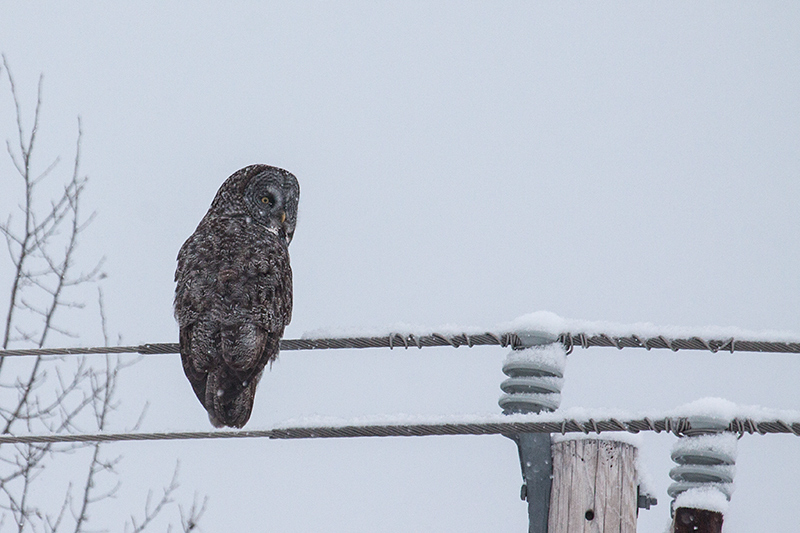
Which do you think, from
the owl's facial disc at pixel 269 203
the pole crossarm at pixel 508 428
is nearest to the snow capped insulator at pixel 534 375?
the pole crossarm at pixel 508 428

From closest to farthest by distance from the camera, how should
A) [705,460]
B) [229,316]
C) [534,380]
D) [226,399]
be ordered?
[705,460] < [534,380] < [226,399] < [229,316]

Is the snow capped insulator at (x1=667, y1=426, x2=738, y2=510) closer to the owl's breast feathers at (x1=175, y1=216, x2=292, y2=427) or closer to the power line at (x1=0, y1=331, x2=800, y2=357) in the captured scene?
the power line at (x1=0, y1=331, x2=800, y2=357)

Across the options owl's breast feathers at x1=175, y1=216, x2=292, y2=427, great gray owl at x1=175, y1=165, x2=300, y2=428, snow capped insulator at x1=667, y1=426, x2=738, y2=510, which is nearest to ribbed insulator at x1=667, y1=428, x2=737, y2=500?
snow capped insulator at x1=667, y1=426, x2=738, y2=510

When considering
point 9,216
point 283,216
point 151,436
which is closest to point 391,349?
point 151,436

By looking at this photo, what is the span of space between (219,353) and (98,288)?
4.93 metres

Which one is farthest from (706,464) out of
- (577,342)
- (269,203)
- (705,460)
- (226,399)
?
(269,203)

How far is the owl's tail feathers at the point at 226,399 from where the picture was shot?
22.4 feet

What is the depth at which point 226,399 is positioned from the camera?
6.86 metres

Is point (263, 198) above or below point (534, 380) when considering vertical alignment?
above

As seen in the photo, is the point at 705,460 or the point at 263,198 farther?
the point at 263,198

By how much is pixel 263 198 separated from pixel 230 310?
217 cm

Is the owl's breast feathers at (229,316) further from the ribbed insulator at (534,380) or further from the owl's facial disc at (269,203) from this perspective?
the ribbed insulator at (534,380)

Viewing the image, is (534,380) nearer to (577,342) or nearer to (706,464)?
(577,342)

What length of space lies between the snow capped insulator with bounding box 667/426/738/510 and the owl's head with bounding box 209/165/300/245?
5.30m
